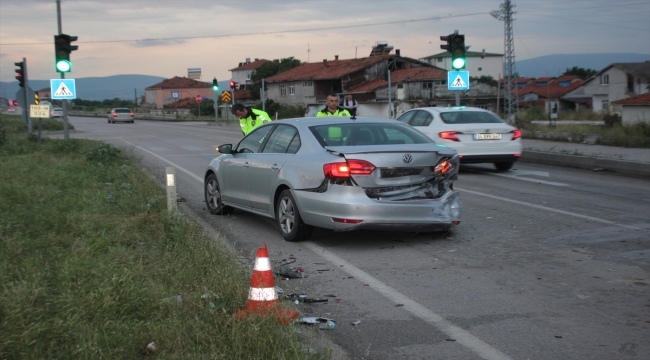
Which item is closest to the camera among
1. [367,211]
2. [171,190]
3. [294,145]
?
[367,211]

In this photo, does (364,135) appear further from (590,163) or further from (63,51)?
(63,51)

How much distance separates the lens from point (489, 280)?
6559 mm

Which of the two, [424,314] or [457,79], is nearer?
[424,314]

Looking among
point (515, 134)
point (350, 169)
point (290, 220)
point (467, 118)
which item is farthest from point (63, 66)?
point (350, 169)

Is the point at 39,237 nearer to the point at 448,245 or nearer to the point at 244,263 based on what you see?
the point at 244,263

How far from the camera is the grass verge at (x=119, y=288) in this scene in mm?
4195

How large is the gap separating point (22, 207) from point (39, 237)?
6.57 ft

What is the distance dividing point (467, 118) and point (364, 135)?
7.94m

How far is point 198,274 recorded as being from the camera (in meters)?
5.91

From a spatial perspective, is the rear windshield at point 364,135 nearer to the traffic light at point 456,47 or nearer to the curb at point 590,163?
the curb at point 590,163

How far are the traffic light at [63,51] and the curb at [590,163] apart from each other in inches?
505

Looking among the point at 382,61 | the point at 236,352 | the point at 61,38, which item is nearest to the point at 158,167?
the point at 61,38

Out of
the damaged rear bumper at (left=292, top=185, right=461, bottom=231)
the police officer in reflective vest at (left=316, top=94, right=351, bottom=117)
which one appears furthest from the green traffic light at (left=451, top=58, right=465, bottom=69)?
the damaged rear bumper at (left=292, top=185, right=461, bottom=231)

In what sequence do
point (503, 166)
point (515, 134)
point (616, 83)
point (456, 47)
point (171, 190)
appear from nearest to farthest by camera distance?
1. point (171, 190)
2. point (515, 134)
3. point (503, 166)
4. point (456, 47)
5. point (616, 83)
